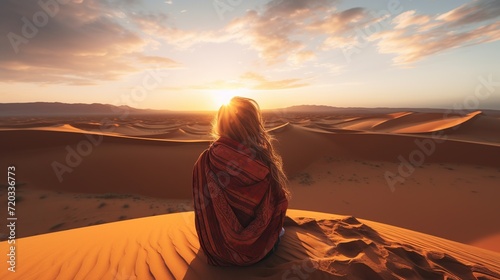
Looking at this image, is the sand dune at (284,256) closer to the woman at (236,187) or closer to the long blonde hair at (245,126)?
the woman at (236,187)

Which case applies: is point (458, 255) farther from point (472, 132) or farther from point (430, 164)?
point (472, 132)

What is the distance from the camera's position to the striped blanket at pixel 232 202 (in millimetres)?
2223

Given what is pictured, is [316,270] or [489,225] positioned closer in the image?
[316,270]

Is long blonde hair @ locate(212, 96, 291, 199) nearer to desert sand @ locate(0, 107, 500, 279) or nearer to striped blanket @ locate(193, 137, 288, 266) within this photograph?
striped blanket @ locate(193, 137, 288, 266)

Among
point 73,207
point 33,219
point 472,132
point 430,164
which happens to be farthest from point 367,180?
point 472,132

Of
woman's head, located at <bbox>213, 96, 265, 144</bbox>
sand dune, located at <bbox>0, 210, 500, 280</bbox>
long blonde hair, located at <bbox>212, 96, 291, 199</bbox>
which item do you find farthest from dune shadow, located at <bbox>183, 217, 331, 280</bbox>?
woman's head, located at <bbox>213, 96, 265, 144</bbox>

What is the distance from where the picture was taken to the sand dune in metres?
2.35

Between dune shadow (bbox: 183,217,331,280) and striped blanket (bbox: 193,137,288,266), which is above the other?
striped blanket (bbox: 193,137,288,266)

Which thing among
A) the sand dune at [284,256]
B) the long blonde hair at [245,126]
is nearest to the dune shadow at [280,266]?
the sand dune at [284,256]

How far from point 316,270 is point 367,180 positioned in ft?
26.4

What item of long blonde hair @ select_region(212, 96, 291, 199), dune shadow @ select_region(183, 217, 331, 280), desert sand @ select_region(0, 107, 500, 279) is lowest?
desert sand @ select_region(0, 107, 500, 279)

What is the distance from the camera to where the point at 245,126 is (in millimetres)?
2334

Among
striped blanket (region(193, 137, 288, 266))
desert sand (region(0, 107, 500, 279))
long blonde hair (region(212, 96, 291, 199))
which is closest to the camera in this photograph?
striped blanket (region(193, 137, 288, 266))

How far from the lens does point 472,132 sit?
17.3 metres
